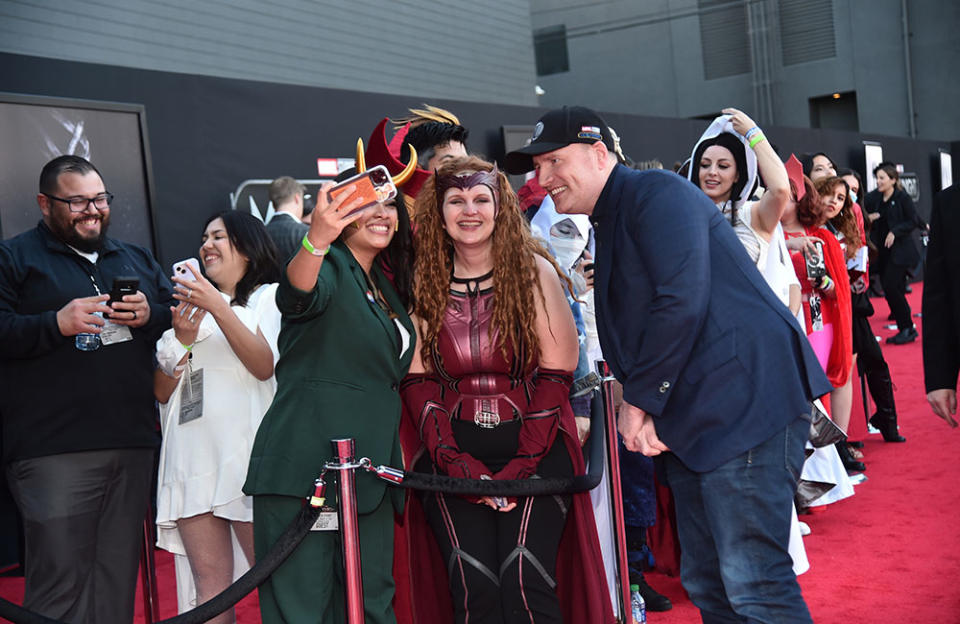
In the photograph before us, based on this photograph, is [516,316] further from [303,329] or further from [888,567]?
[888,567]

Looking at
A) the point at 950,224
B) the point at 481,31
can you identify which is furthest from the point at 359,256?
the point at 481,31

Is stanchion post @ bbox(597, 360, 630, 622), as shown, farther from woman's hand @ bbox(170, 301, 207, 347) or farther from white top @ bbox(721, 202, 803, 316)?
woman's hand @ bbox(170, 301, 207, 347)

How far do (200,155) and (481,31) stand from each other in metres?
8.91

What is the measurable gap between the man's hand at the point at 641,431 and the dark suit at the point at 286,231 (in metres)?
3.82

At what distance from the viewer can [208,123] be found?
6.50 meters

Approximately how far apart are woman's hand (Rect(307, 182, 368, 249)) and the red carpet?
2.35 meters

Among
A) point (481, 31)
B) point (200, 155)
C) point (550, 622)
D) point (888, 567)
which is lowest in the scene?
point (888, 567)

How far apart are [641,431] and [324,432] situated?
0.89 meters

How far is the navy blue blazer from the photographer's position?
2.30 m

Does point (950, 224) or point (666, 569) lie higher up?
point (950, 224)

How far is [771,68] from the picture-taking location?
21906mm

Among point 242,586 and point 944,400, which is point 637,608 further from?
point 242,586

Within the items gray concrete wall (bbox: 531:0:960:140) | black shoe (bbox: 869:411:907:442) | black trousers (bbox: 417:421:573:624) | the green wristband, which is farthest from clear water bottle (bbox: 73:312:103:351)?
gray concrete wall (bbox: 531:0:960:140)

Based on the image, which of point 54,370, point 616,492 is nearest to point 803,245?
point 616,492
